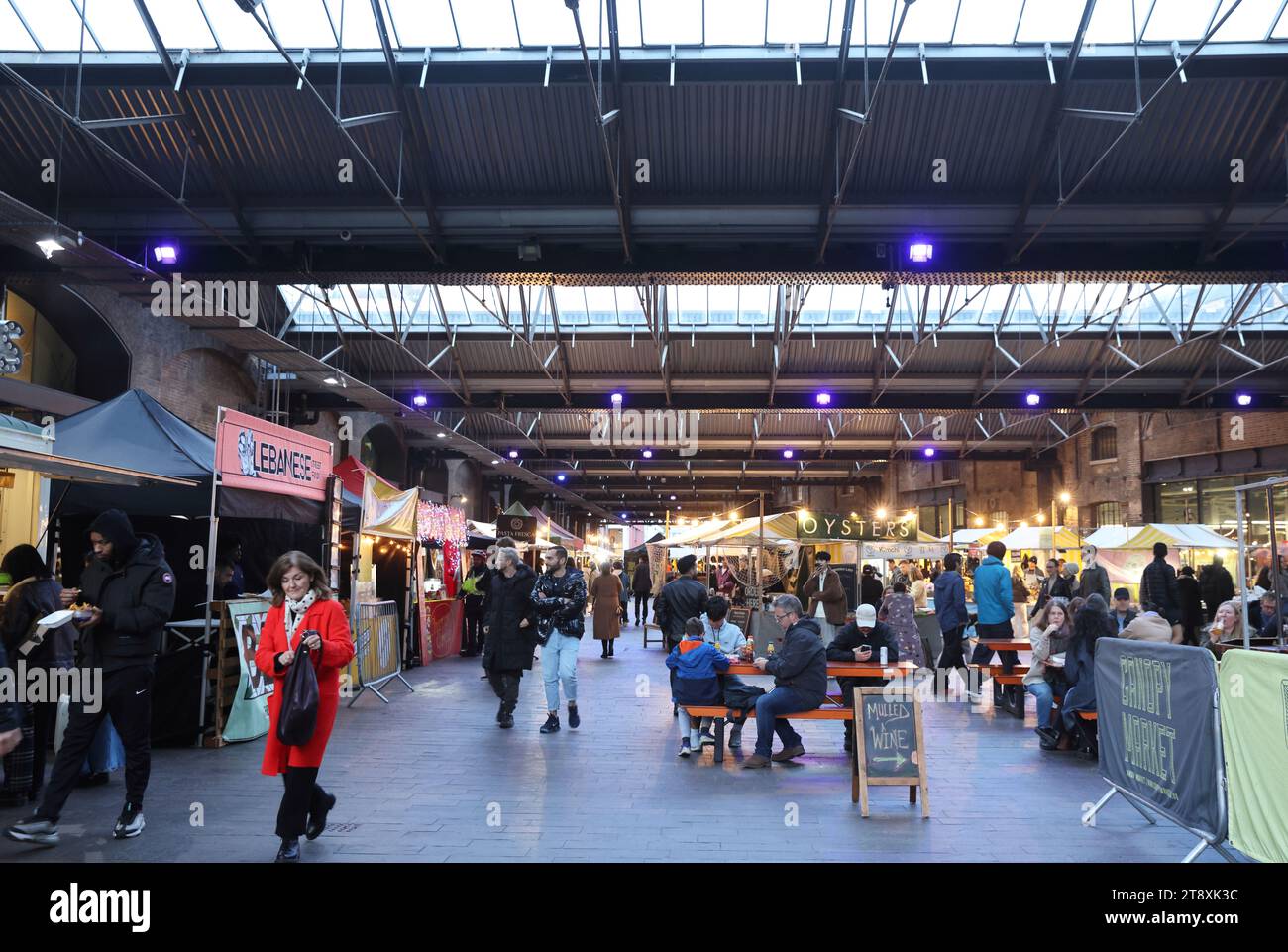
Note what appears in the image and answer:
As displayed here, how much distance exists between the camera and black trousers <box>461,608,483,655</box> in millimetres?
17500

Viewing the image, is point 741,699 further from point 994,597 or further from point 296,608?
point 994,597

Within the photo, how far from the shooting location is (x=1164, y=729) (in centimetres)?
517

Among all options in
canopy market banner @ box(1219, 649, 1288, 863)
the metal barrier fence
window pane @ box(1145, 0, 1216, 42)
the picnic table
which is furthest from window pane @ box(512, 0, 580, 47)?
canopy market banner @ box(1219, 649, 1288, 863)

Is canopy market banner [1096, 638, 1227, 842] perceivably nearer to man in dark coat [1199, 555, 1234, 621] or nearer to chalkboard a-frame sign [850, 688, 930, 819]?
chalkboard a-frame sign [850, 688, 930, 819]

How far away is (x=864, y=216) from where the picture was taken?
44.7ft

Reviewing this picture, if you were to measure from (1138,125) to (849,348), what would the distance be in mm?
10927

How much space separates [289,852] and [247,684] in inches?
159

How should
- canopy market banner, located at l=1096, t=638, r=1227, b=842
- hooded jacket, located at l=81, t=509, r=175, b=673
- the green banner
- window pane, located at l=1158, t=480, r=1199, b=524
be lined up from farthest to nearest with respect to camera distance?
window pane, located at l=1158, t=480, r=1199, b=524 → the green banner → hooded jacket, located at l=81, t=509, r=175, b=673 → canopy market banner, located at l=1096, t=638, r=1227, b=842

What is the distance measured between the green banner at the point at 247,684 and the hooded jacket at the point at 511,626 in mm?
2145

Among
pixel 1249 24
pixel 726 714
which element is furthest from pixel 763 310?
pixel 726 714

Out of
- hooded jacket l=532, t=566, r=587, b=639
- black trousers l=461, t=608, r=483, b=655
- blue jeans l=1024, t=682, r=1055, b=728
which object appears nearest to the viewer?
blue jeans l=1024, t=682, r=1055, b=728

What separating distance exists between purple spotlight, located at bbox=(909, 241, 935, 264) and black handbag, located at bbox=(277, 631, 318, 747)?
11229mm
